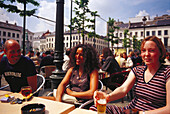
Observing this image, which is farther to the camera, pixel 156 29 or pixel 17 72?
pixel 156 29

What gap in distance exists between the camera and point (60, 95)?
2385 mm

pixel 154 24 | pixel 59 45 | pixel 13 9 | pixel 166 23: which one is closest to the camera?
pixel 59 45

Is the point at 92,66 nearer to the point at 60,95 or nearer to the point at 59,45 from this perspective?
the point at 60,95

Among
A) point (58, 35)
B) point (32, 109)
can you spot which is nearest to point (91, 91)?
point (32, 109)

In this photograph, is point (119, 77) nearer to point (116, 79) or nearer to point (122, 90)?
point (116, 79)

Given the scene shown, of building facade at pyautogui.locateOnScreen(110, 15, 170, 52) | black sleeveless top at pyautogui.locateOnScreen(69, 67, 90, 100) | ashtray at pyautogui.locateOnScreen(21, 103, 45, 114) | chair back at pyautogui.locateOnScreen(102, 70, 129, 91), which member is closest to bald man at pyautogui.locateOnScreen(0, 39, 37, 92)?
black sleeveless top at pyautogui.locateOnScreen(69, 67, 90, 100)

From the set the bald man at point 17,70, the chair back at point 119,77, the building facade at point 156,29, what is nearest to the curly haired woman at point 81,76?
the bald man at point 17,70

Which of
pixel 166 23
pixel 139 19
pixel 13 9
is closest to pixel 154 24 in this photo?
pixel 166 23

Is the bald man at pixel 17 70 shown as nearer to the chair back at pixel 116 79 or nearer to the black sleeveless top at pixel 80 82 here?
the black sleeveless top at pixel 80 82

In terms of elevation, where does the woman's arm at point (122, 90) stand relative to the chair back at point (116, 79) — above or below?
above

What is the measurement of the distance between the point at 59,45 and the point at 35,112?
3074 millimetres

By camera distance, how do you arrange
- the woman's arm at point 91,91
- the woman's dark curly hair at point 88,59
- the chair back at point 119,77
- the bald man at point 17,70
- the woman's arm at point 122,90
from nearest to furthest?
the woman's arm at point 122,90, the woman's arm at point 91,91, the bald man at point 17,70, the woman's dark curly hair at point 88,59, the chair back at point 119,77

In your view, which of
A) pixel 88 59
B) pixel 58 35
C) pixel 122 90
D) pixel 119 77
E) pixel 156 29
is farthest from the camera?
pixel 156 29

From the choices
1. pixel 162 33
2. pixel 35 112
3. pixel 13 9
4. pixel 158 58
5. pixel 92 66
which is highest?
pixel 162 33
